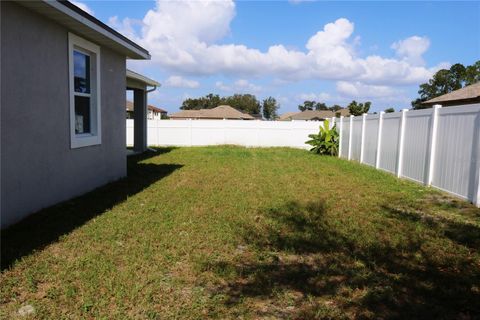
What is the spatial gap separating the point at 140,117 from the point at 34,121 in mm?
12165

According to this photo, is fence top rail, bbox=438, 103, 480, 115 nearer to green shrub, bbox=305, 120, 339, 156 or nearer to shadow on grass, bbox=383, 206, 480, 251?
shadow on grass, bbox=383, 206, 480, 251

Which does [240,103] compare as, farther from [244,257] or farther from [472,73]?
[244,257]

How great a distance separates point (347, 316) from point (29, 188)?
463 centimetres

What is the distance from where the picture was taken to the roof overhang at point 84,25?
5.47 metres

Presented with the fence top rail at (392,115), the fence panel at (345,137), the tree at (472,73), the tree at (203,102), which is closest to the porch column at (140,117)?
the fence panel at (345,137)

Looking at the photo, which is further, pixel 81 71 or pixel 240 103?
pixel 240 103

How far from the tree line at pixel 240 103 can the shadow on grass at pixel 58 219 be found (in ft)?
310

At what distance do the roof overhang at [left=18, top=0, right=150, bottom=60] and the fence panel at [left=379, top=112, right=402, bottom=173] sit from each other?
6.96 m

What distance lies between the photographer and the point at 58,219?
18.5 feet

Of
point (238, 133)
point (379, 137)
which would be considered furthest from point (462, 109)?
point (238, 133)

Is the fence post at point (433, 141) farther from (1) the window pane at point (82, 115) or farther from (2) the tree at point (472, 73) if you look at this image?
(2) the tree at point (472, 73)

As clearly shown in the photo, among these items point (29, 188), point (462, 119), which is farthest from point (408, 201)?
point (29, 188)

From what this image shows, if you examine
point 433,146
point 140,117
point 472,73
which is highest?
point 472,73

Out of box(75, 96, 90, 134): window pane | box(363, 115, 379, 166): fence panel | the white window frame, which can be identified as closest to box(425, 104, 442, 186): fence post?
box(363, 115, 379, 166): fence panel
